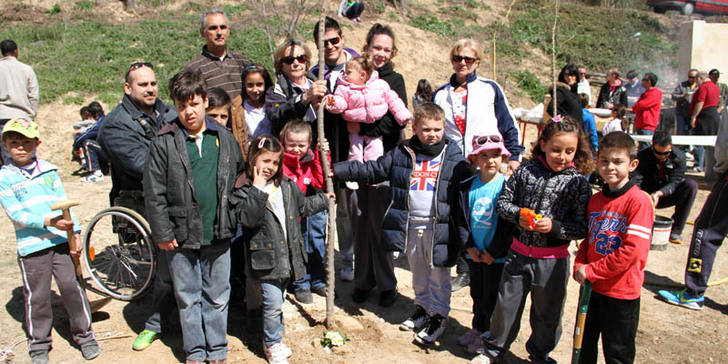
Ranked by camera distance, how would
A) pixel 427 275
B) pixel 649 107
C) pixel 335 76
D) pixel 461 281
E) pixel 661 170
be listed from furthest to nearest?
1. pixel 649 107
2. pixel 661 170
3. pixel 461 281
4. pixel 335 76
5. pixel 427 275

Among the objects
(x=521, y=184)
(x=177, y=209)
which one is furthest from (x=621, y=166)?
(x=177, y=209)

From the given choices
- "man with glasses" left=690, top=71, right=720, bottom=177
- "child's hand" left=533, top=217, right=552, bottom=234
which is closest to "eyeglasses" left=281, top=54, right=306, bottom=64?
"child's hand" left=533, top=217, right=552, bottom=234

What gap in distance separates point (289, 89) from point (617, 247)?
282cm

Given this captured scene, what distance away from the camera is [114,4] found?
17625 millimetres

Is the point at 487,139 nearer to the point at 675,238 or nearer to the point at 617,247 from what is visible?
the point at 617,247

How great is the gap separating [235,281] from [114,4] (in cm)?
1649

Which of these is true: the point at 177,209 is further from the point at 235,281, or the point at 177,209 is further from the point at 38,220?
the point at 235,281

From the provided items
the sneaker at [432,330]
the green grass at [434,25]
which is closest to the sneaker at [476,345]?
the sneaker at [432,330]

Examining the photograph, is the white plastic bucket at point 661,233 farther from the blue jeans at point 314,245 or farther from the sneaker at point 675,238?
the blue jeans at point 314,245

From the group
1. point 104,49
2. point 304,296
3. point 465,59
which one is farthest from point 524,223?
point 104,49

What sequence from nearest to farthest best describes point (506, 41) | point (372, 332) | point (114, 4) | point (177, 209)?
1. point (177, 209)
2. point (372, 332)
3. point (114, 4)
4. point (506, 41)

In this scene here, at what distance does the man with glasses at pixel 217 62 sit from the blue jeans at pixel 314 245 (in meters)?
1.39

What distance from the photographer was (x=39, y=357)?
12.0 ft

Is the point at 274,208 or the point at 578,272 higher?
the point at 274,208
